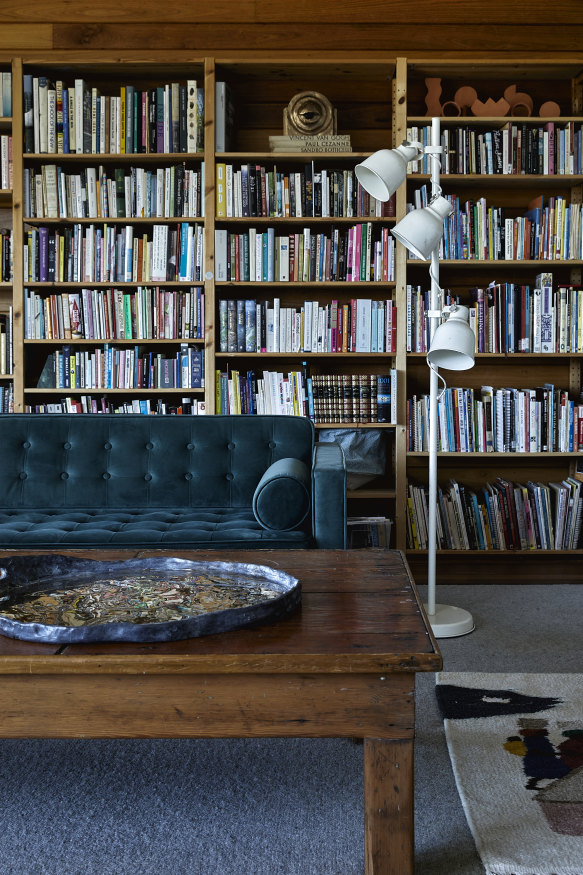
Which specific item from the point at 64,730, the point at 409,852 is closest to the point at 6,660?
the point at 64,730

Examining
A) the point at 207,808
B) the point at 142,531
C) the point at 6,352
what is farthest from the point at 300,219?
the point at 207,808

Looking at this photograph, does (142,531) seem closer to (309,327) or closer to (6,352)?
(309,327)

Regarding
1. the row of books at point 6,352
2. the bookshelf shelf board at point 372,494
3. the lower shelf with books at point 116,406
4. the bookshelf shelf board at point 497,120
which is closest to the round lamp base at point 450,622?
the bookshelf shelf board at point 372,494

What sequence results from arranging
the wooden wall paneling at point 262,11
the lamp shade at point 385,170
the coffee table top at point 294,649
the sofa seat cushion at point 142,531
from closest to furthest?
the coffee table top at point 294,649
the lamp shade at point 385,170
the sofa seat cushion at point 142,531
the wooden wall paneling at point 262,11

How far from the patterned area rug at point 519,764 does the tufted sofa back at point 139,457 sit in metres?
1.16

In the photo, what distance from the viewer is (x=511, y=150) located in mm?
3787

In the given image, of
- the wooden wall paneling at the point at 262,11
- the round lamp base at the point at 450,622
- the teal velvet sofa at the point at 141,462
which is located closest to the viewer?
the round lamp base at the point at 450,622

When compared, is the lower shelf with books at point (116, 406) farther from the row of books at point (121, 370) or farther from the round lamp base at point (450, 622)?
the round lamp base at point (450, 622)

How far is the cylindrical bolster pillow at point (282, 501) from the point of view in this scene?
2738mm

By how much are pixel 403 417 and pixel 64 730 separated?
2.68 metres

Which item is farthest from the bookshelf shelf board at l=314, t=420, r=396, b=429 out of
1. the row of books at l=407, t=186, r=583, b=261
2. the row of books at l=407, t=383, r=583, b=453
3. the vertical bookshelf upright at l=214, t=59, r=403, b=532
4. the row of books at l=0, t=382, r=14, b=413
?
the row of books at l=0, t=382, r=14, b=413

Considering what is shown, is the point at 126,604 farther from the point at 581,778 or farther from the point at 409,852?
the point at 581,778

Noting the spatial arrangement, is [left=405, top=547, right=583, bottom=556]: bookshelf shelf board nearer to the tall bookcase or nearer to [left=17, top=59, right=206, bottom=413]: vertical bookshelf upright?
the tall bookcase

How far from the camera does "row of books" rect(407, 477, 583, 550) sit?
3.83 metres
